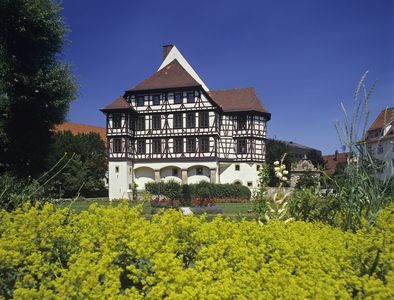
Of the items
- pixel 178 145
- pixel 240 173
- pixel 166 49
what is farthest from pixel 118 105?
pixel 240 173

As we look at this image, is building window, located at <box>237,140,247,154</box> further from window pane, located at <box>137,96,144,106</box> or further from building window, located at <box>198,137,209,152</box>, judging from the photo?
window pane, located at <box>137,96,144,106</box>

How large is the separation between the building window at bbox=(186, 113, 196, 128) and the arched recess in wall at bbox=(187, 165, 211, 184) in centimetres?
385

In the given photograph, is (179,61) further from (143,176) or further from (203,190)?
(203,190)

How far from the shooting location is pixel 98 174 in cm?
3800

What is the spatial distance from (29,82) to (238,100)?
2486 cm

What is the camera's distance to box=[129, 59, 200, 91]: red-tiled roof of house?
1260 inches

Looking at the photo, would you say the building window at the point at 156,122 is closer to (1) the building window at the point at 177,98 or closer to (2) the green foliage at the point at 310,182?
(1) the building window at the point at 177,98

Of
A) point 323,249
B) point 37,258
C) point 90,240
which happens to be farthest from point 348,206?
point 37,258

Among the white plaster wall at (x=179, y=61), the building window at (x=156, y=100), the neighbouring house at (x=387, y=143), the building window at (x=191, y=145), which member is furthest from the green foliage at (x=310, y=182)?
the white plaster wall at (x=179, y=61)

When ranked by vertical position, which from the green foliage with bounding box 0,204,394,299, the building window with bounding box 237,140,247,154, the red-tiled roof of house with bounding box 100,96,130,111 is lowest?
the green foliage with bounding box 0,204,394,299

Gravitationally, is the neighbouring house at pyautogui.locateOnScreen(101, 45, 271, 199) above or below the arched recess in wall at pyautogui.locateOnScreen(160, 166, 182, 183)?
above

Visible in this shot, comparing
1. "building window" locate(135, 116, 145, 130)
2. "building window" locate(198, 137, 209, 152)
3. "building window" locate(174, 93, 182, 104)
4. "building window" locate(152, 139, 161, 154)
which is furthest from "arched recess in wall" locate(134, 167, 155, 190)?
"building window" locate(174, 93, 182, 104)

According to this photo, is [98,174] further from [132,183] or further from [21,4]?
[21,4]

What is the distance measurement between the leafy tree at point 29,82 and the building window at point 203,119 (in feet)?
59.9
